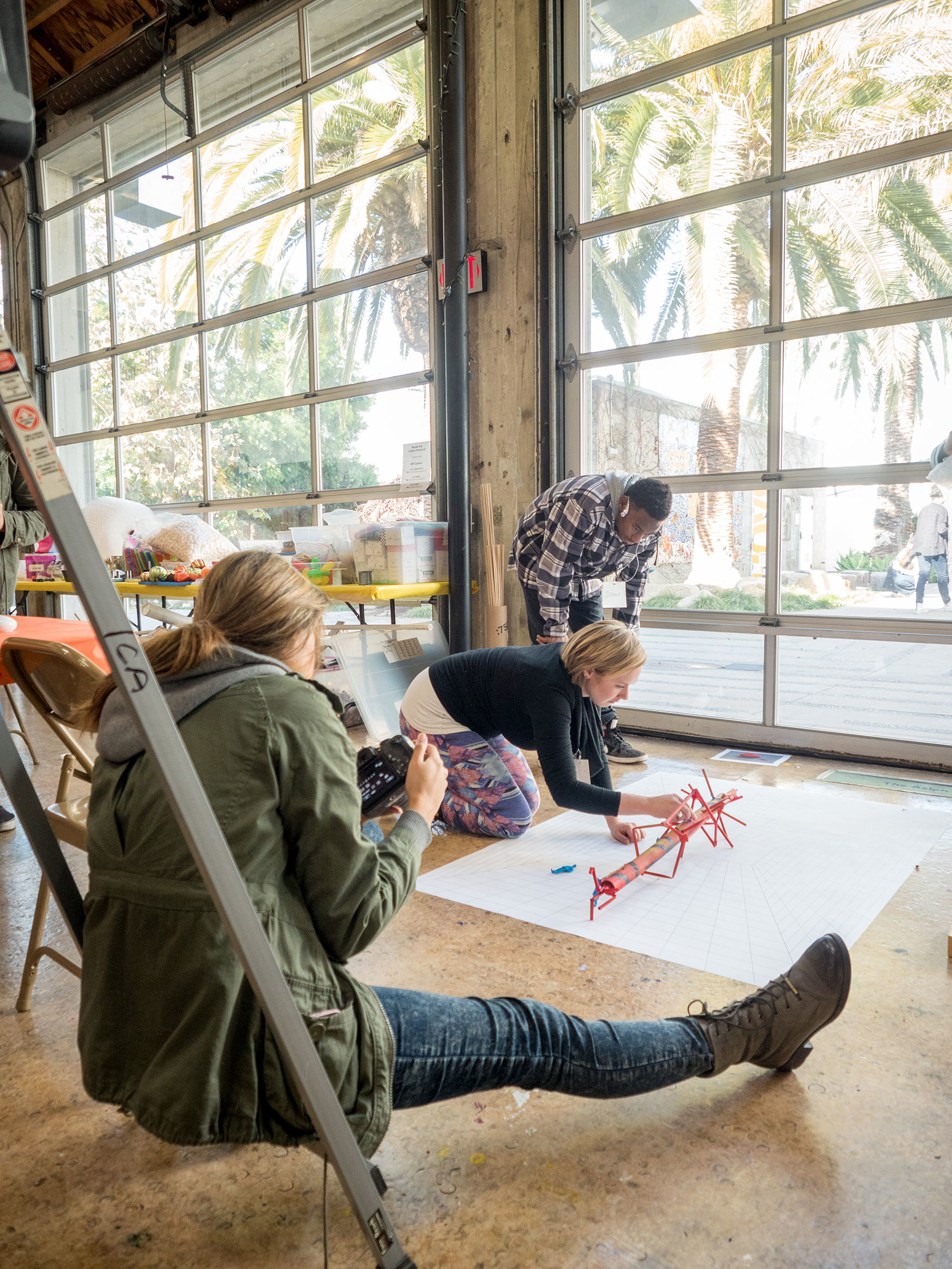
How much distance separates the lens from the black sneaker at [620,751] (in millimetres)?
3924

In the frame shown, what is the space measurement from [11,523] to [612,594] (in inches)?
107

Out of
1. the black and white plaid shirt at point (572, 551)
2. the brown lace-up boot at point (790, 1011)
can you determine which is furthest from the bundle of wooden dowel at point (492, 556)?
the brown lace-up boot at point (790, 1011)

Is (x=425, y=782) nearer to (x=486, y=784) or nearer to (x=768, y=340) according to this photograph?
(x=486, y=784)

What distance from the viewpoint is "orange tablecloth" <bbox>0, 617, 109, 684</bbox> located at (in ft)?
7.66

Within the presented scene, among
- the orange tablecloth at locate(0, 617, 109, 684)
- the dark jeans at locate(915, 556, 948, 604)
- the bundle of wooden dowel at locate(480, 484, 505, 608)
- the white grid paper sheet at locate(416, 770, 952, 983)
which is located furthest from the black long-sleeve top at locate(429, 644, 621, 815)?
the bundle of wooden dowel at locate(480, 484, 505, 608)

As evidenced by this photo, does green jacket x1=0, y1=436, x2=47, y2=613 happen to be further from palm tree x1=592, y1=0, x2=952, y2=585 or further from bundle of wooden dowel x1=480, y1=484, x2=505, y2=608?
palm tree x1=592, y1=0, x2=952, y2=585

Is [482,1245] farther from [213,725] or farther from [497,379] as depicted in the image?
[497,379]

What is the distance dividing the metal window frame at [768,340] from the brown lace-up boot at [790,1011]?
2484 mm

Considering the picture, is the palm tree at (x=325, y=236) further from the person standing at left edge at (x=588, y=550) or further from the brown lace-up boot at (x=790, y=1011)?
the brown lace-up boot at (x=790, y=1011)

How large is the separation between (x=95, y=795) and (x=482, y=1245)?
0.80 metres

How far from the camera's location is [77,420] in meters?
7.46

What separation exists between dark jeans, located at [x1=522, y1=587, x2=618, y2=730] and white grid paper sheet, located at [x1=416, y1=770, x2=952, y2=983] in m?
0.99

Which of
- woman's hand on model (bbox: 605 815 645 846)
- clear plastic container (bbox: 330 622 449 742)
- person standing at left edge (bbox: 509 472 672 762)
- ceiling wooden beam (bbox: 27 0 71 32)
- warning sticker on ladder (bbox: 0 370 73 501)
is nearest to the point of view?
warning sticker on ladder (bbox: 0 370 73 501)

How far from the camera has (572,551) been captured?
3.71 metres
